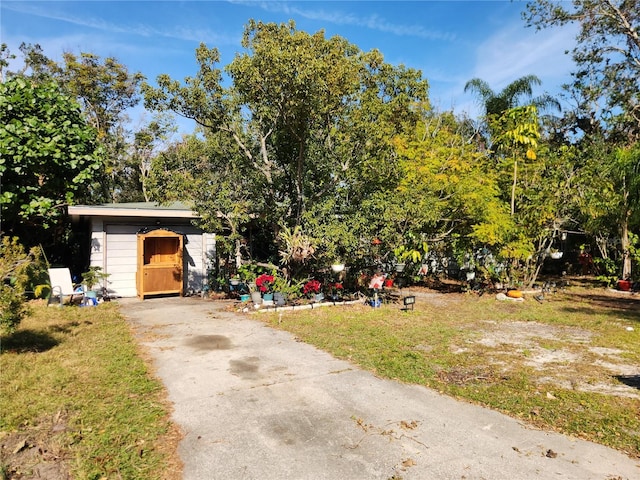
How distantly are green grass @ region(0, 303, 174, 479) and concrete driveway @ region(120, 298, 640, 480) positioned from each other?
10.7 inches

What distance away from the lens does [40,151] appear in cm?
916

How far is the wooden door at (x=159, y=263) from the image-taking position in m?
11.0

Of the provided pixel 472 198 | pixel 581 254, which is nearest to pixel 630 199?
pixel 581 254

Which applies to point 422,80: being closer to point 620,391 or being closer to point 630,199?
point 630,199

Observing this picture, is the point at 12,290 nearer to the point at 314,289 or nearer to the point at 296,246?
the point at 296,246

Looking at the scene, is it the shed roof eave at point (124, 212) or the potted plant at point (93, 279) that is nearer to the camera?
the potted plant at point (93, 279)

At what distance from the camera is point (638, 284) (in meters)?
13.8

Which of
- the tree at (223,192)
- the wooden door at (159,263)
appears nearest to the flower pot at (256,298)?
the tree at (223,192)

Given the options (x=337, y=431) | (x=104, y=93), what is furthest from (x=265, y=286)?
(x=104, y=93)

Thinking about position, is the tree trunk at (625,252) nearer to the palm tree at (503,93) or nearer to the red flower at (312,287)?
the palm tree at (503,93)

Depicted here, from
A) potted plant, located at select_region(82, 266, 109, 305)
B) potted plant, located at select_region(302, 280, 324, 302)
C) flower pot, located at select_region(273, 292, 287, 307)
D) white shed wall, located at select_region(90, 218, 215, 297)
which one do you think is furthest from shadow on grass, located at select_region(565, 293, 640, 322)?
potted plant, located at select_region(82, 266, 109, 305)

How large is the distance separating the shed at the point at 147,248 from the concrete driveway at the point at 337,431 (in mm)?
5825

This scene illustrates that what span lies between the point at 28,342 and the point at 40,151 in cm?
504

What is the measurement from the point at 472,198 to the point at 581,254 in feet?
33.2
